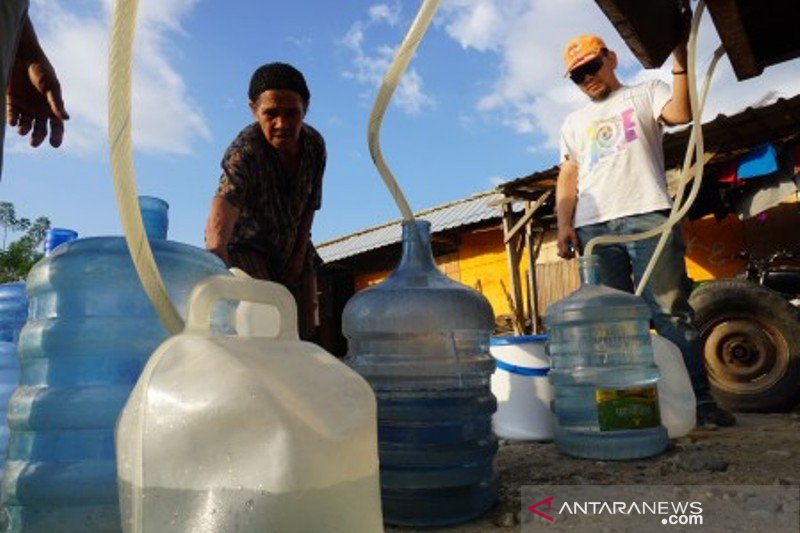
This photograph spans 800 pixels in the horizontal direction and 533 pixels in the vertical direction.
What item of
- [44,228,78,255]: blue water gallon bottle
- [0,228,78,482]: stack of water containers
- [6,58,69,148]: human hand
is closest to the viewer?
[44,228,78,255]: blue water gallon bottle

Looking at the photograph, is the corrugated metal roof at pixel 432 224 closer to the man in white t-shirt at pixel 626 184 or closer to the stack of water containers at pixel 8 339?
the man in white t-shirt at pixel 626 184

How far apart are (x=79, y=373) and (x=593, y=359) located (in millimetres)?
2328

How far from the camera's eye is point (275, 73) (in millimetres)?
2812

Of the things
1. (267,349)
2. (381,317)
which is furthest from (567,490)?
(267,349)

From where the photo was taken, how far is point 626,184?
3303mm

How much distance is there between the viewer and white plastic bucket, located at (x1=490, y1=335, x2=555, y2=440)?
2924mm

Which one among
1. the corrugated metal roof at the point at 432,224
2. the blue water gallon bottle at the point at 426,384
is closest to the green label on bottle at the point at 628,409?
the blue water gallon bottle at the point at 426,384

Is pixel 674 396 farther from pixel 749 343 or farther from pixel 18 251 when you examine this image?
pixel 18 251

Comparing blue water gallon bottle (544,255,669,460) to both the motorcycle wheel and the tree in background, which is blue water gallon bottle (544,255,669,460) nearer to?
the motorcycle wheel

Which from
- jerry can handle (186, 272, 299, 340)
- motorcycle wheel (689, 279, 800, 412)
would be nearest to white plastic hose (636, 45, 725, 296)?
motorcycle wheel (689, 279, 800, 412)

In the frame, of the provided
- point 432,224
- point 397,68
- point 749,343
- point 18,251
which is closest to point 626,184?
point 749,343

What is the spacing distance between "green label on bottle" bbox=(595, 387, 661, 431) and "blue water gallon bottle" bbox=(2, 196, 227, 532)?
1.72 metres

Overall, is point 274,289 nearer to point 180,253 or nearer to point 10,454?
point 180,253

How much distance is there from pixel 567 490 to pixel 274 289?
54.1 inches
